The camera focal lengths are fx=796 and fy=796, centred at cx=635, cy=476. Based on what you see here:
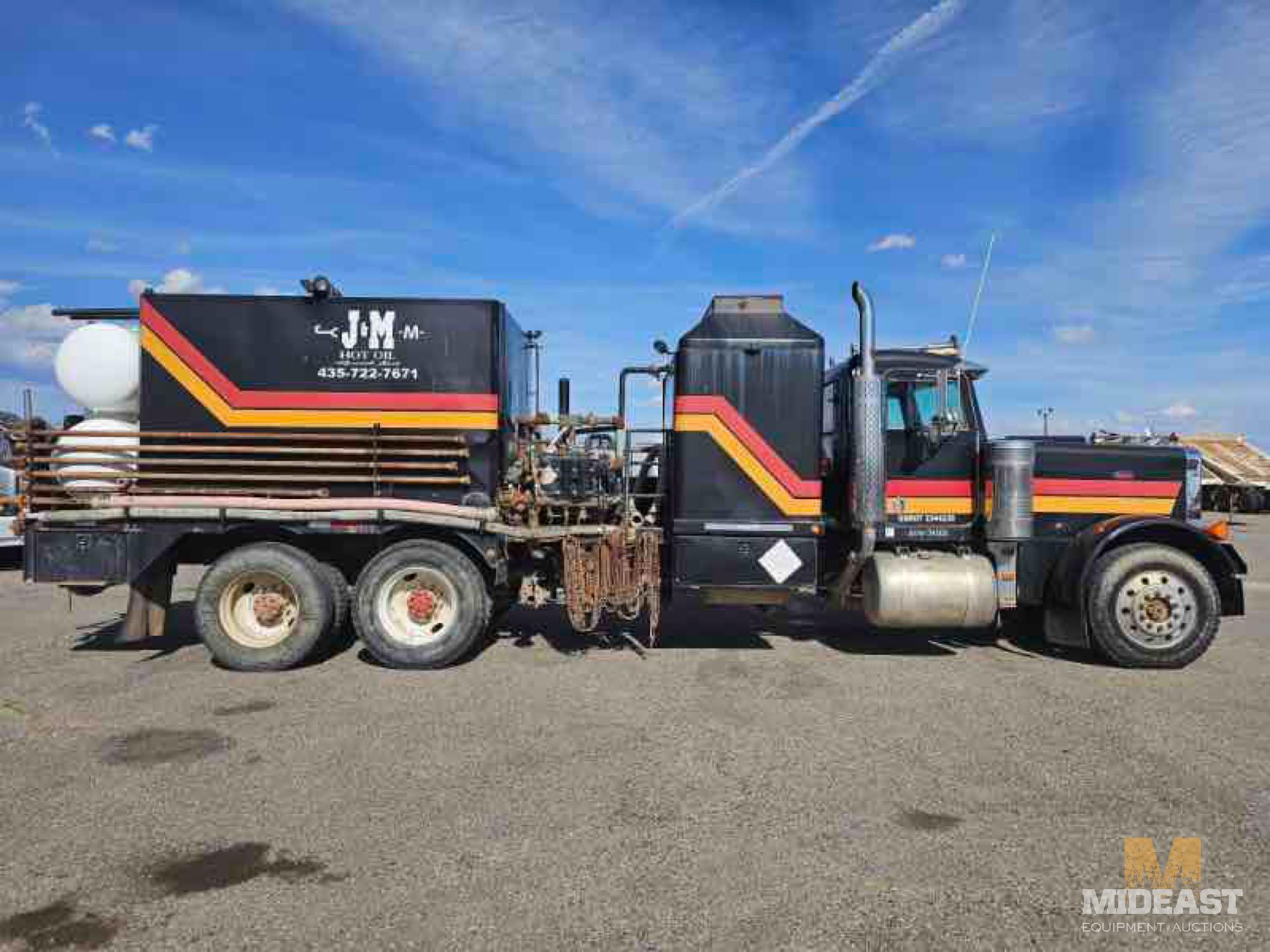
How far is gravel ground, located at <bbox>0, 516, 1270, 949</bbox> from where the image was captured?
3.19 meters

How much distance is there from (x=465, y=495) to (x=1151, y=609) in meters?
6.15

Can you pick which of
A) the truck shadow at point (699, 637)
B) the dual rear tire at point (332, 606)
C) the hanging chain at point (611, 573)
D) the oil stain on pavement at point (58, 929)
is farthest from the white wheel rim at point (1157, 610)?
the oil stain on pavement at point (58, 929)

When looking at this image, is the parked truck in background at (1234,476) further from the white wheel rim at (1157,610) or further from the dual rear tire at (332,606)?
the dual rear tire at (332,606)

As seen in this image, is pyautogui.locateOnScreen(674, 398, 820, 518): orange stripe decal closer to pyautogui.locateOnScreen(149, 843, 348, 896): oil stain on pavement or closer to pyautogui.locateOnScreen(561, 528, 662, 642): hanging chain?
pyautogui.locateOnScreen(561, 528, 662, 642): hanging chain

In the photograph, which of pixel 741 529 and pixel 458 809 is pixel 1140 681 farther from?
pixel 458 809

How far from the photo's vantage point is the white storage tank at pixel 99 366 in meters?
7.07

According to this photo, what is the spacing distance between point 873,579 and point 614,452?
2.61 m

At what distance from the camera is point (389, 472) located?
7.11 meters

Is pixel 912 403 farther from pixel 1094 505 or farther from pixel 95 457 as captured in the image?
pixel 95 457

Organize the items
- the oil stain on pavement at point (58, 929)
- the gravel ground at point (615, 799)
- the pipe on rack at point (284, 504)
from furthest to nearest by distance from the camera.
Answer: the pipe on rack at point (284, 504), the gravel ground at point (615, 799), the oil stain on pavement at point (58, 929)

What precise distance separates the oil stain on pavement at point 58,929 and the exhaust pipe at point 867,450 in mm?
5873

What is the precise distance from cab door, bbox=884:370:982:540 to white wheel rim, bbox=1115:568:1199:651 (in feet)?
4.76

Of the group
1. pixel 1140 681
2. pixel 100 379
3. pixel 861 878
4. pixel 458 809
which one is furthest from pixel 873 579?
pixel 100 379

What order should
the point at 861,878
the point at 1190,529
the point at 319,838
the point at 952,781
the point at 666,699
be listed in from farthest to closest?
the point at 1190,529, the point at 666,699, the point at 952,781, the point at 319,838, the point at 861,878
